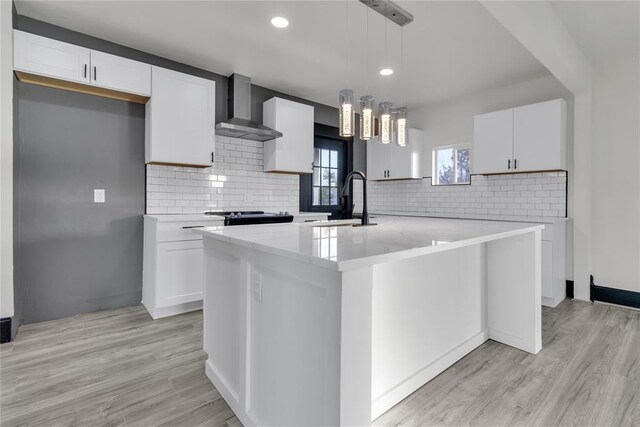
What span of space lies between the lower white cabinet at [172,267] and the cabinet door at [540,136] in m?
3.41

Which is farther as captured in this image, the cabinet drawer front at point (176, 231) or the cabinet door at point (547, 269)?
the cabinet door at point (547, 269)

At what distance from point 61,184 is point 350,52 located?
2920 millimetres

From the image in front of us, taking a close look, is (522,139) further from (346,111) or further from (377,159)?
(346,111)

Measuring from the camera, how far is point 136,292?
3.32 metres

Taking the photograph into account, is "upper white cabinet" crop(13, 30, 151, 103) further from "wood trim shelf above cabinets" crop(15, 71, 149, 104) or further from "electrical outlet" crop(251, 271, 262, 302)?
"electrical outlet" crop(251, 271, 262, 302)

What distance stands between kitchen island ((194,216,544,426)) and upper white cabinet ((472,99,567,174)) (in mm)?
1749

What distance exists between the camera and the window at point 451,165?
4.66m

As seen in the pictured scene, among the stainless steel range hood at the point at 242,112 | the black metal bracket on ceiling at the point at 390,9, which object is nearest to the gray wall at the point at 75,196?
the stainless steel range hood at the point at 242,112

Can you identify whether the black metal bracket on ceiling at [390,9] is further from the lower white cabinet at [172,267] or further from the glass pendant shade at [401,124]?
the lower white cabinet at [172,267]

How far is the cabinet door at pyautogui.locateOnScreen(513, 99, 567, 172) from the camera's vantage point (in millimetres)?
3521

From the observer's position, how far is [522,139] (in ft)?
12.3

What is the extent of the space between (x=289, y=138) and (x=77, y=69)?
2.16 metres

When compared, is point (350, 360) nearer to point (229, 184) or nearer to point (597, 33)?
point (229, 184)

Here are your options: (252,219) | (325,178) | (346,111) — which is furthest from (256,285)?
(325,178)
